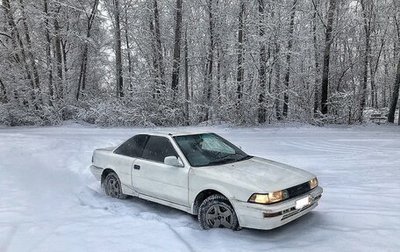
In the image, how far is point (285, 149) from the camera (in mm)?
12023

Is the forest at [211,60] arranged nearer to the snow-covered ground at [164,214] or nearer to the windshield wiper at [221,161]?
the snow-covered ground at [164,214]

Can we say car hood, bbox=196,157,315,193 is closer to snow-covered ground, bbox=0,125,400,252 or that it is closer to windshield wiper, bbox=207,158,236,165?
windshield wiper, bbox=207,158,236,165

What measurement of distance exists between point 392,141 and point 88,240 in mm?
11921

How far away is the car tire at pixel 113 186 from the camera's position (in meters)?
7.15

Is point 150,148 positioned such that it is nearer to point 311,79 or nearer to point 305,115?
point 305,115

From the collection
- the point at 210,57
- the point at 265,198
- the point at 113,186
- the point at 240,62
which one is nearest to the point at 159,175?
the point at 113,186

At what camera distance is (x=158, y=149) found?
6582 mm

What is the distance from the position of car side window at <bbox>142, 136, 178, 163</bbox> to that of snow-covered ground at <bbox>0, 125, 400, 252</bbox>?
0.91 meters

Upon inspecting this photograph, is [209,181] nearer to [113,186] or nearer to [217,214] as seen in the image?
[217,214]

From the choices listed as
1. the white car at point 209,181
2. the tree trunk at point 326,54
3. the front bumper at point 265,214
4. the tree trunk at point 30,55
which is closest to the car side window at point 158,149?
the white car at point 209,181

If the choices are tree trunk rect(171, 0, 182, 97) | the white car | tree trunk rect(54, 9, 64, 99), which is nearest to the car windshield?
the white car

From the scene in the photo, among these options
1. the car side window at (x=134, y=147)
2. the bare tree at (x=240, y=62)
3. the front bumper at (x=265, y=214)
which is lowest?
the front bumper at (x=265, y=214)

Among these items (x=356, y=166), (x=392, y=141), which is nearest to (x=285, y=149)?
(x=356, y=166)

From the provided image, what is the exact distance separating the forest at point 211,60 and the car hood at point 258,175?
12770mm
